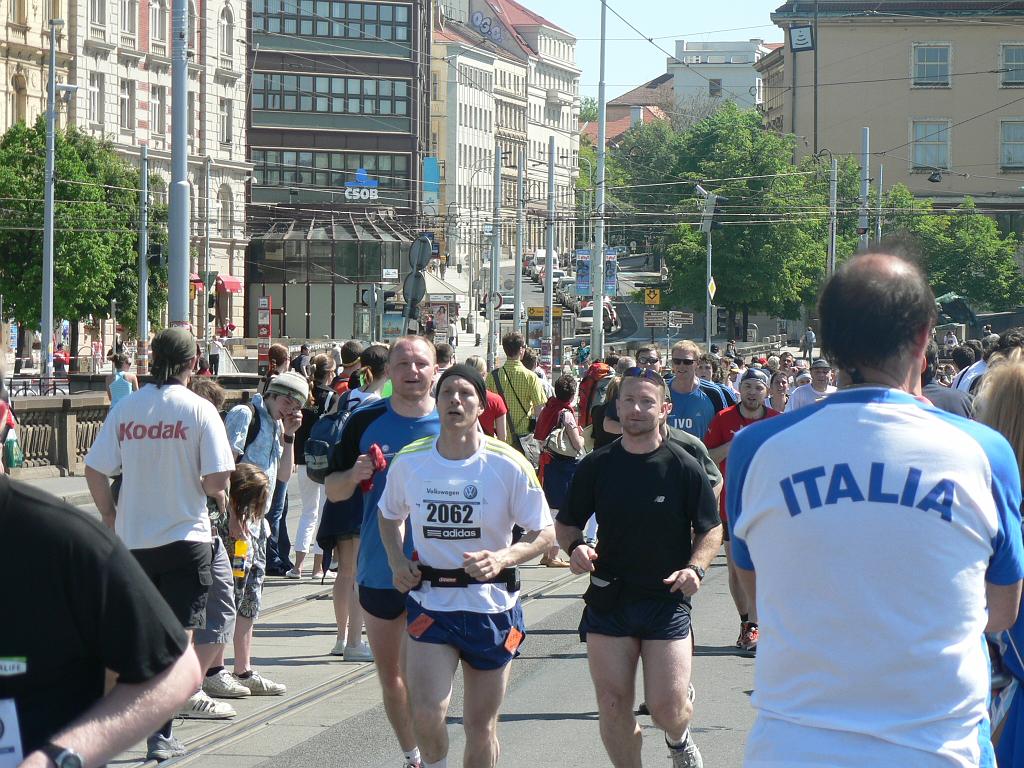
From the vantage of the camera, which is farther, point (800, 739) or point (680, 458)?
point (680, 458)

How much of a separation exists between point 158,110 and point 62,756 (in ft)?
235

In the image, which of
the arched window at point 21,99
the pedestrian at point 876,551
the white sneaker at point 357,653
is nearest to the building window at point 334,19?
the arched window at point 21,99

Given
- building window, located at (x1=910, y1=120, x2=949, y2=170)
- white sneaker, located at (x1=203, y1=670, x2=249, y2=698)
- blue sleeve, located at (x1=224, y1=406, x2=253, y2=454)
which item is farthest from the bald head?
building window, located at (x1=910, y1=120, x2=949, y2=170)

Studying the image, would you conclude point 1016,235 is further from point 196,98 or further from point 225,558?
point 225,558

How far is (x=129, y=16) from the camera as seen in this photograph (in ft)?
227

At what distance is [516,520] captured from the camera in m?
6.51

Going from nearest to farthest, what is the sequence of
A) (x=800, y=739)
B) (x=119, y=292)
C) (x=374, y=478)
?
1. (x=800, y=739)
2. (x=374, y=478)
3. (x=119, y=292)

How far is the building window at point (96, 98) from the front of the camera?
217 ft

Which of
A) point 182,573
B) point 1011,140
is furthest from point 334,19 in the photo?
point 182,573

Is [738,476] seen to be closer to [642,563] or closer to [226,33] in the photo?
[642,563]

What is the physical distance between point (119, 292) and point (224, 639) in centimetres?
4956

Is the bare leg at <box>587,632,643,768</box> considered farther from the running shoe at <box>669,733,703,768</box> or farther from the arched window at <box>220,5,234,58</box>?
the arched window at <box>220,5,234,58</box>

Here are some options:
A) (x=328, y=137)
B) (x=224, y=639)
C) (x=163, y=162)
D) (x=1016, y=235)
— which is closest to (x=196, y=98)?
(x=163, y=162)

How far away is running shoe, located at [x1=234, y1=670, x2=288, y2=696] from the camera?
30.4 ft
